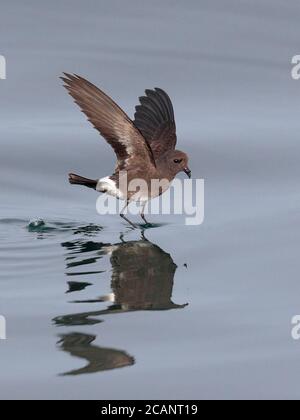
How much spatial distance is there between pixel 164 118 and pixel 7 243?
6.28 ft

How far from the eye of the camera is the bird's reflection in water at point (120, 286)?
6.34 m

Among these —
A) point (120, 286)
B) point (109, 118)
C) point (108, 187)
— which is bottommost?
point (120, 286)

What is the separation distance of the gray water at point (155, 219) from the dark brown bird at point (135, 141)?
0.98ft

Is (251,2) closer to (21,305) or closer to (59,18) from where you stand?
(59,18)

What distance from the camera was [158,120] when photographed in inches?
377

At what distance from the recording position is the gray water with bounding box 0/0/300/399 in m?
6.27

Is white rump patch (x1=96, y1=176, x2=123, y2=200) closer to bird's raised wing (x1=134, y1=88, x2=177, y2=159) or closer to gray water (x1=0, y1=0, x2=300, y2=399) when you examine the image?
gray water (x1=0, y1=0, x2=300, y2=399)

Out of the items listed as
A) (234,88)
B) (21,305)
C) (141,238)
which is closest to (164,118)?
(141,238)
